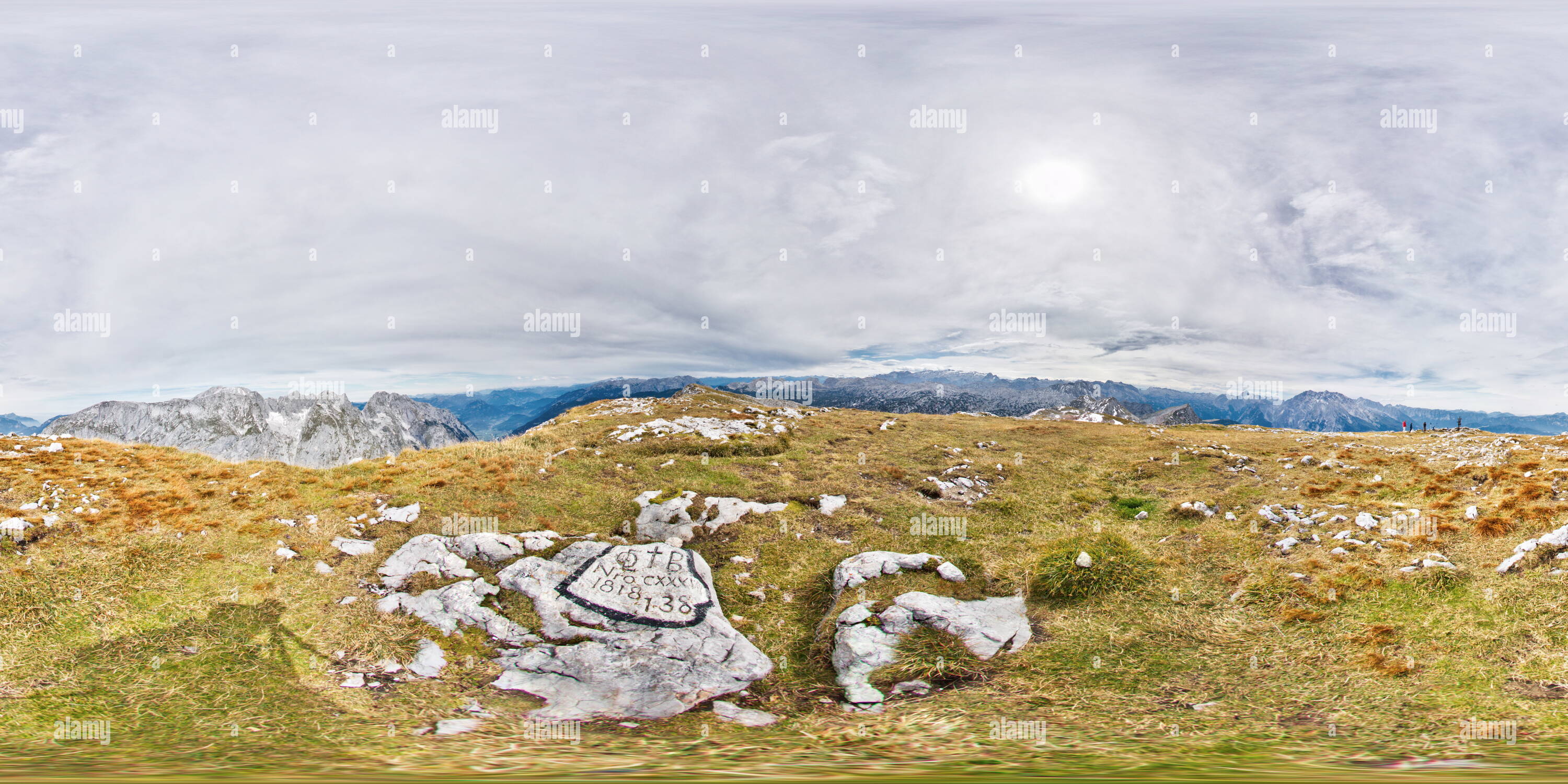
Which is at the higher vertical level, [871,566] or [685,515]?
[685,515]

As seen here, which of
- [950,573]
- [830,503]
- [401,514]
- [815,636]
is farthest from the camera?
[830,503]

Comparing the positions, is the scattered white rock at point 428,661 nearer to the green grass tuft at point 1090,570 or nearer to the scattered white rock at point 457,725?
the scattered white rock at point 457,725

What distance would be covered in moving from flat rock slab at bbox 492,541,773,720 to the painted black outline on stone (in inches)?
0.9

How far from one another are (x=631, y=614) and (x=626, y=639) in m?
0.86

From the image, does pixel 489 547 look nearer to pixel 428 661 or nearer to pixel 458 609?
pixel 458 609

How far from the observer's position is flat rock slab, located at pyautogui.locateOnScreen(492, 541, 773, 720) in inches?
385

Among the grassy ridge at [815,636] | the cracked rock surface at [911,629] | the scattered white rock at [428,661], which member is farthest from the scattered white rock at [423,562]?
the cracked rock surface at [911,629]

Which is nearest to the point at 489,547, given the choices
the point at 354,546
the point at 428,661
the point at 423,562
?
the point at 423,562

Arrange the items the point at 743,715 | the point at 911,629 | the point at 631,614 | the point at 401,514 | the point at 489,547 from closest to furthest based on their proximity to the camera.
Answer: the point at 743,715
the point at 911,629
the point at 631,614
the point at 489,547
the point at 401,514

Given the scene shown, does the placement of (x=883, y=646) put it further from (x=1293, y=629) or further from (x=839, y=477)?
(x=839, y=477)

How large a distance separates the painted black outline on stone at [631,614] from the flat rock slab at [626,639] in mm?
22

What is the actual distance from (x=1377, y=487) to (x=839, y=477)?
18.2 metres

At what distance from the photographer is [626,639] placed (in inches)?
445

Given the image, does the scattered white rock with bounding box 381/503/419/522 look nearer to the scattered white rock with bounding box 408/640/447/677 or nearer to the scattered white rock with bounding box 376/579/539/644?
the scattered white rock with bounding box 376/579/539/644
